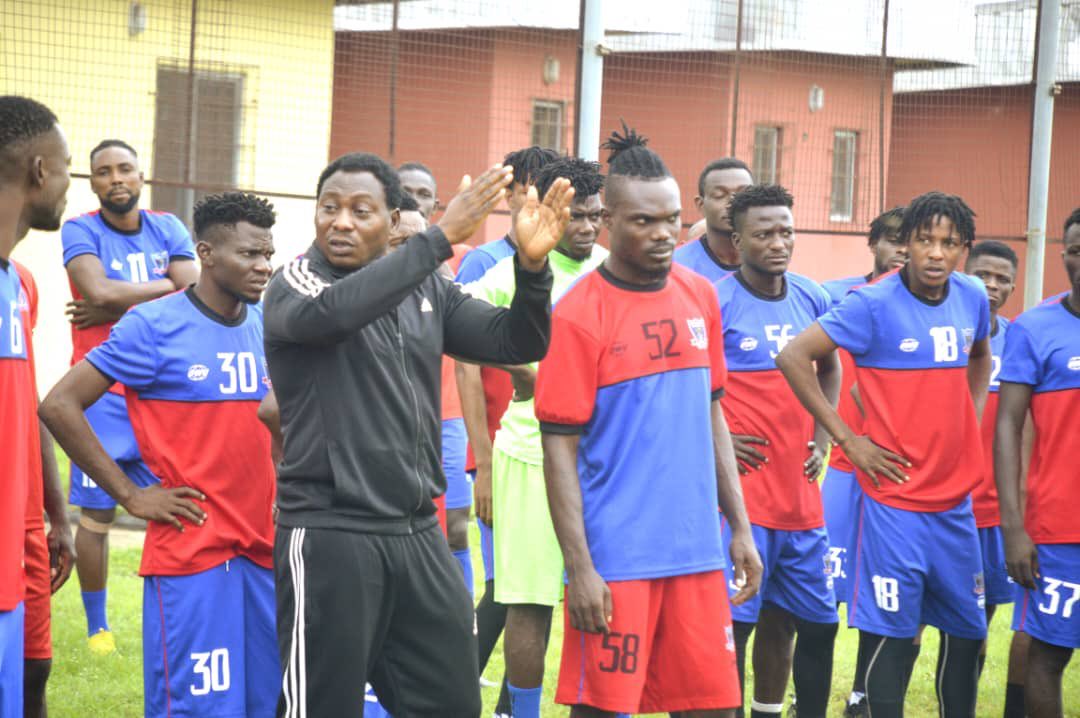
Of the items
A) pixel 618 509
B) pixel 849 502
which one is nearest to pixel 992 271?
pixel 849 502

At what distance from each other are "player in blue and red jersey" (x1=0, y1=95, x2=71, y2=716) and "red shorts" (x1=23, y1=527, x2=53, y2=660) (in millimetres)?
711

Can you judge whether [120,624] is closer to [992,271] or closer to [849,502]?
[849,502]

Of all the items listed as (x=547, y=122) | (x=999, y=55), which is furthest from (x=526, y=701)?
(x=547, y=122)

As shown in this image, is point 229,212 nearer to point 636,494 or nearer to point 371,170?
point 371,170

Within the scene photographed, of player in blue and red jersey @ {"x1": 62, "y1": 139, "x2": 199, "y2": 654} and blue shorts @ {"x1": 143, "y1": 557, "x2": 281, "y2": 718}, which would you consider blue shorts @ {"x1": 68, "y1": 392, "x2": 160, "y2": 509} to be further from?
blue shorts @ {"x1": 143, "y1": 557, "x2": 281, "y2": 718}

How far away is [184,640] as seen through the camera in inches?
187

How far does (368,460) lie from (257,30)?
1098 centimetres

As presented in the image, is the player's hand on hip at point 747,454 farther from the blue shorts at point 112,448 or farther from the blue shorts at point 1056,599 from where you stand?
the blue shorts at point 112,448

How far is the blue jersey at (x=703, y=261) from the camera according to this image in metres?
6.48

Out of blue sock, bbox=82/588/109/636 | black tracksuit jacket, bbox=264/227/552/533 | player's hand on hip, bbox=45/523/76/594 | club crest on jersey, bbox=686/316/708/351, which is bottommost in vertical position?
blue sock, bbox=82/588/109/636

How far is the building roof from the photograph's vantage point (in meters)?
12.1

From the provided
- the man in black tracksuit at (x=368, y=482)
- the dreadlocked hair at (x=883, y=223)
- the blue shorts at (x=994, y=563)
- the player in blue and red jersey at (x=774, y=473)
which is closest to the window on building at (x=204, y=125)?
the dreadlocked hair at (x=883, y=223)

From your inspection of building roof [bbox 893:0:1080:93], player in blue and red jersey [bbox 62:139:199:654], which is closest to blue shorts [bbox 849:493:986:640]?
player in blue and red jersey [bbox 62:139:199:654]

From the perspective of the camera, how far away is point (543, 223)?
12.4ft
